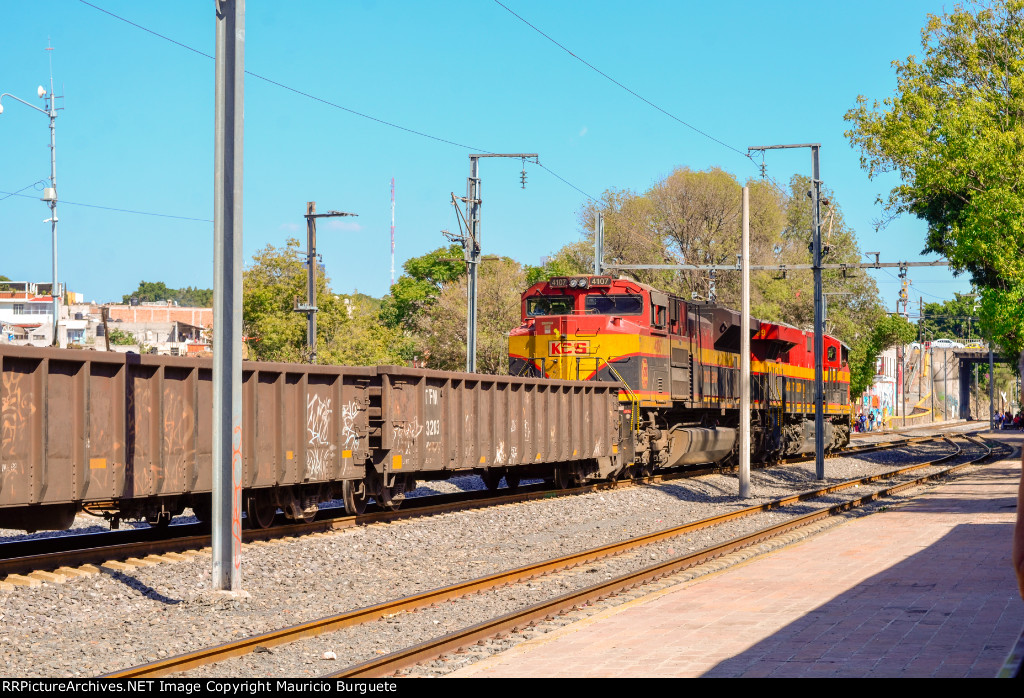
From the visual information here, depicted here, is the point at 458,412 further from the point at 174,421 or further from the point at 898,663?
the point at 898,663

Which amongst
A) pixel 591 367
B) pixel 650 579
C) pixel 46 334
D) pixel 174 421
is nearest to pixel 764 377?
pixel 591 367

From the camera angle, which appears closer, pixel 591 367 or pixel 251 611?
pixel 251 611

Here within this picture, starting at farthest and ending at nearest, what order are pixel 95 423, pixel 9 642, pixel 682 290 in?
pixel 682 290 < pixel 95 423 < pixel 9 642

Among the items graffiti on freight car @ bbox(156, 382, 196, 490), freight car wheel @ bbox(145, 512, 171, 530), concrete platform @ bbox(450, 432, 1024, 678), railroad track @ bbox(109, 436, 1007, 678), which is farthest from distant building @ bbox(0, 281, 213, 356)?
concrete platform @ bbox(450, 432, 1024, 678)

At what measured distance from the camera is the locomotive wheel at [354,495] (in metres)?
17.4

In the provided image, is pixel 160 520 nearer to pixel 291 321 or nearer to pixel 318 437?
pixel 318 437

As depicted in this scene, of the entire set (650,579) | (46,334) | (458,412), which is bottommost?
(650,579)

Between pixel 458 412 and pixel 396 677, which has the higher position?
pixel 458 412

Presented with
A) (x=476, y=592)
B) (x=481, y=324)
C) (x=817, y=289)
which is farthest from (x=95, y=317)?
(x=476, y=592)

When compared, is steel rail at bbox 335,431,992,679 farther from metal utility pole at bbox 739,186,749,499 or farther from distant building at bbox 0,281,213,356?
distant building at bbox 0,281,213,356

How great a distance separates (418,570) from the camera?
1352 centimetres
